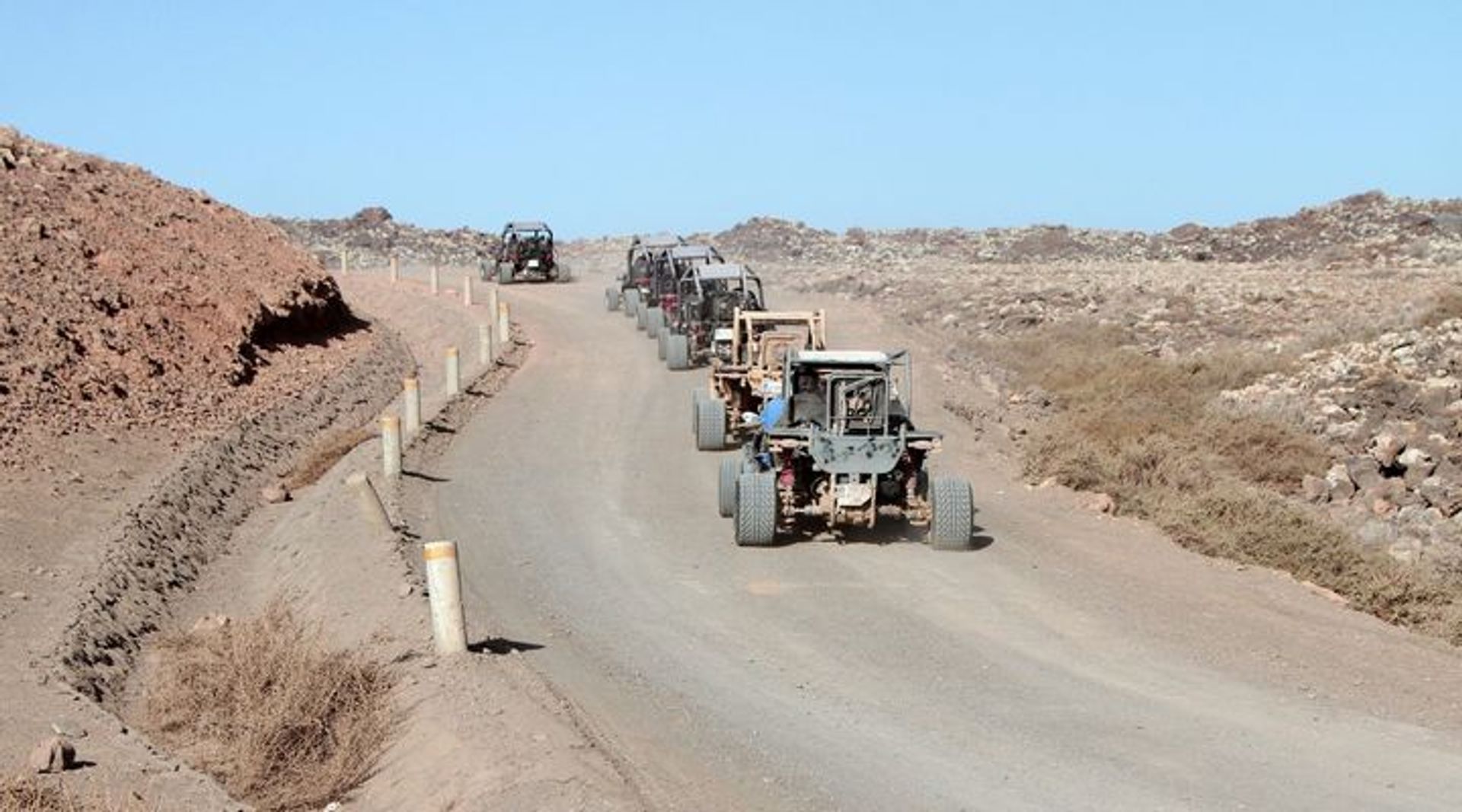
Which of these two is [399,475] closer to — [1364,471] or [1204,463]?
[1204,463]

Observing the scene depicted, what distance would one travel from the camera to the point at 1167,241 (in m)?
65.8

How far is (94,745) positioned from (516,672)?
2.66 metres

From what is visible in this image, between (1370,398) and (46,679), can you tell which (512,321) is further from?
(46,679)

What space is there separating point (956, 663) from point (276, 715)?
15.5ft

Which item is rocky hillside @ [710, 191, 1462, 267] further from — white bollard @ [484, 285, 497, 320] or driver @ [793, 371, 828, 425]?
driver @ [793, 371, 828, 425]

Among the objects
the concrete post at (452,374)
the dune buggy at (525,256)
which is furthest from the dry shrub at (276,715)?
the dune buggy at (525,256)

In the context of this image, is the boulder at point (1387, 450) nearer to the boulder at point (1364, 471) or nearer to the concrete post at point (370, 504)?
the boulder at point (1364, 471)

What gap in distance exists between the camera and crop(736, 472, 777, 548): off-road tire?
49.1 ft

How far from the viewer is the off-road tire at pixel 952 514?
49.1 ft

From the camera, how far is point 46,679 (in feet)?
36.8

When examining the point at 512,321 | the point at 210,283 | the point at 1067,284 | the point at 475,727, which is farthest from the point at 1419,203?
the point at 475,727

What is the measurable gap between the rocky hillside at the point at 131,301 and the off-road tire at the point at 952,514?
387 inches

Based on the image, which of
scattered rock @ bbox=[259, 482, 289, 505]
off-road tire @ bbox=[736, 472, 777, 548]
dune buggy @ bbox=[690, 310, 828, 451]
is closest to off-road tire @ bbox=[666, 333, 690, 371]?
dune buggy @ bbox=[690, 310, 828, 451]

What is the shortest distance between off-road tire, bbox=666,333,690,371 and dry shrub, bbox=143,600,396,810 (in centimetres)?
1675
